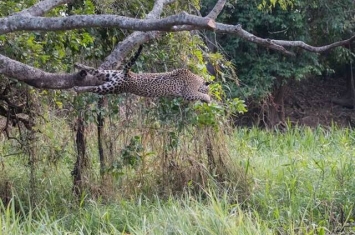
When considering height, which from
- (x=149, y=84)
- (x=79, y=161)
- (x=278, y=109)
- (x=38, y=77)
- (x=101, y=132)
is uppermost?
(x=38, y=77)

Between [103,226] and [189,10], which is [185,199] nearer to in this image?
[103,226]

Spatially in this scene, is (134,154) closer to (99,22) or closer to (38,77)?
(38,77)

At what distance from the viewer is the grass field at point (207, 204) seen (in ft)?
16.4

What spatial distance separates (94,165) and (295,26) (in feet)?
21.5

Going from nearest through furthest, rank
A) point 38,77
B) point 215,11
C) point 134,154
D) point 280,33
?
point 215,11 < point 38,77 < point 134,154 < point 280,33

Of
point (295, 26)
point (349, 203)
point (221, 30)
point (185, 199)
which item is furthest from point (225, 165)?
point (295, 26)

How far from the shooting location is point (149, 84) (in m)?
4.76

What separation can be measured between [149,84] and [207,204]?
1563mm

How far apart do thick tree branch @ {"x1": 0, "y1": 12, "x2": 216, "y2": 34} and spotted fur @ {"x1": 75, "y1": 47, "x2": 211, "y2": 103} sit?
618 millimetres

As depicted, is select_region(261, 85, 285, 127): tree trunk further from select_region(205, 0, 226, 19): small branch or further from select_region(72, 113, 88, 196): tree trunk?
select_region(205, 0, 226, 19): small branch

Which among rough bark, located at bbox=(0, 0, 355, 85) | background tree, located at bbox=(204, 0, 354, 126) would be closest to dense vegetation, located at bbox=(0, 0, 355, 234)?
rough bark, located at bbox=(0, 0, 355, 85)

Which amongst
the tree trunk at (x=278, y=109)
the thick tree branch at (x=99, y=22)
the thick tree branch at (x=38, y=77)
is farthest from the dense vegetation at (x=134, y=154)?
the tree trunk at (x=278, y=109)

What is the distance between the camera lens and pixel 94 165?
22.5 feet

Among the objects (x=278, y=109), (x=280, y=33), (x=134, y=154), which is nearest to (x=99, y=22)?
(x=134, y=154)
